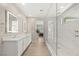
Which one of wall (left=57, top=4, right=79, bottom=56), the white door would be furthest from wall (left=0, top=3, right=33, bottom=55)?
the white door

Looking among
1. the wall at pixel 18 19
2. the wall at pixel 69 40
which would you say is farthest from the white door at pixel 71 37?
the wall at pixel 18 19

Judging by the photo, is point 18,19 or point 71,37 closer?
point 71,37

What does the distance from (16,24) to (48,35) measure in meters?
1.72

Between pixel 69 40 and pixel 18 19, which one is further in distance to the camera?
pixel 18 19

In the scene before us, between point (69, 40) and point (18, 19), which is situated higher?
point (18, 19)

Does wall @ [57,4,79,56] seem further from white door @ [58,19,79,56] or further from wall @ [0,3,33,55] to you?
wall @ [0,3,33,55]

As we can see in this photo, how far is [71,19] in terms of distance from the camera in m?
2.59

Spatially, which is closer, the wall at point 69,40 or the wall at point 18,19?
the wall at point 69,40

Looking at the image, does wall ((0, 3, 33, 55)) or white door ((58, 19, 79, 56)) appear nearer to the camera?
white door ((58, 19, 79, 56))

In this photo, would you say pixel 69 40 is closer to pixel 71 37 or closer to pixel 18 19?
pixel 71 37

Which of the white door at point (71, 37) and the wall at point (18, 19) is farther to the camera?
the wall at point (18, 19)

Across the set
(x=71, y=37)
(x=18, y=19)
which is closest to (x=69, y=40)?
(x=71, y=37)

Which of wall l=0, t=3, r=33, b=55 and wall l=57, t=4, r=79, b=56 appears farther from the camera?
wall l=0, t=3, r=33, b=55

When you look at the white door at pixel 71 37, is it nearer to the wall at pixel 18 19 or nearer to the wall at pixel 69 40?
the wall at pixel 69 40
